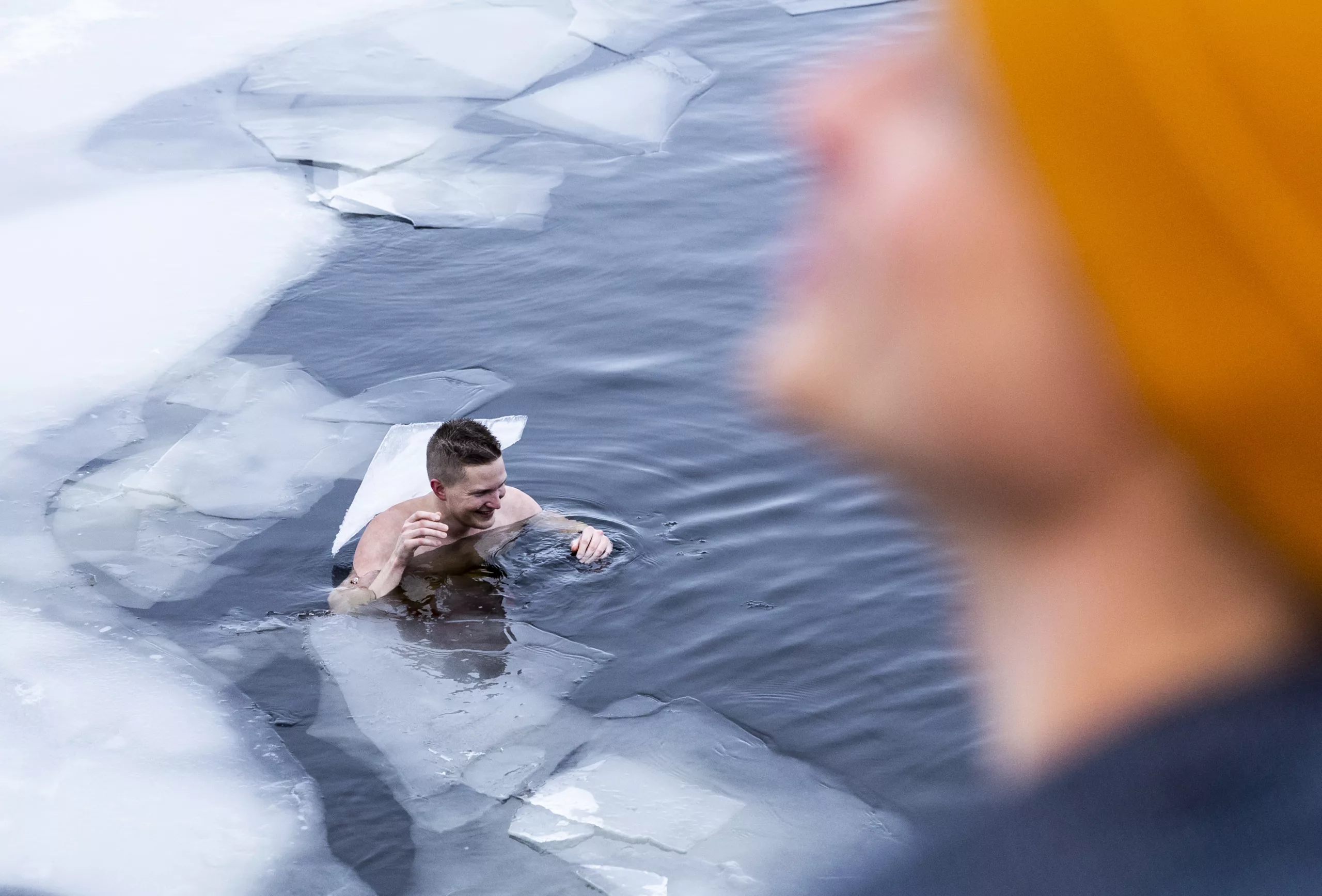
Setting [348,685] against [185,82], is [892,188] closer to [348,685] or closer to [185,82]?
[348,685]

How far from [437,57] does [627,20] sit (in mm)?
1409

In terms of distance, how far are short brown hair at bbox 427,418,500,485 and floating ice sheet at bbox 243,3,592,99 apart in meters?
4.25

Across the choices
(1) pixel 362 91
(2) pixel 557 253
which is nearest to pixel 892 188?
(2) pixel 557 253

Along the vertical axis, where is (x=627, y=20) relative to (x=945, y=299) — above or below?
below

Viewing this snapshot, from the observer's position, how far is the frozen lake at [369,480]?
11.4ft

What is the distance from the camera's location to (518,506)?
5.36 meters

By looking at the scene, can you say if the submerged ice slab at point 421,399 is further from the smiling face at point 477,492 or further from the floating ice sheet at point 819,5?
the floating ice sheet at point 819,5

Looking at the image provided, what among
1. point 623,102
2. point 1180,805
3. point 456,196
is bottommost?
point 456,196

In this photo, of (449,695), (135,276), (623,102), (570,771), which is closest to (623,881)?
(570,771)

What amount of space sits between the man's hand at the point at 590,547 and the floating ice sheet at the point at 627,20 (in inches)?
194

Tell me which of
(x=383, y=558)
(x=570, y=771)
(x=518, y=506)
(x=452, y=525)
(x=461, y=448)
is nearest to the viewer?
(x=570, y=771)

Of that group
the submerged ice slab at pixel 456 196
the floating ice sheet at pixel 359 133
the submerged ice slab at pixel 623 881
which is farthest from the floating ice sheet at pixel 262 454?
the submerged ice slab at pixel 623 881

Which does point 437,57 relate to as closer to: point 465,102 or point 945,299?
point 465,102

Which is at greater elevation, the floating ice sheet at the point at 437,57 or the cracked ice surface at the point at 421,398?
the floating ice sheet at the point at 437,57
